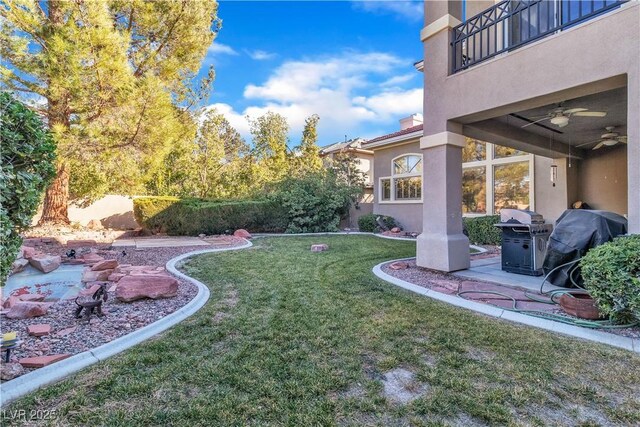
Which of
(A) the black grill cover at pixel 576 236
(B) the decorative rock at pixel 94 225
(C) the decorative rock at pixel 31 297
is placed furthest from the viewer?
(B) the decorative rock at pixel 94 225

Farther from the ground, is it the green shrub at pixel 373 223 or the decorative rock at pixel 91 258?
the green shrub at pixel 373 223

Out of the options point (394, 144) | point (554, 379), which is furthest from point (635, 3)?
point (394, 144)

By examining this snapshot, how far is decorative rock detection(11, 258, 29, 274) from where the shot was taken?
619cm

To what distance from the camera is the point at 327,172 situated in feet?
51.2

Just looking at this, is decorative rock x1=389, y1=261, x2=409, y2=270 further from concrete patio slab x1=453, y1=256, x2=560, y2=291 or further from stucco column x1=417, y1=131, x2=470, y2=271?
concrete patio slab x1=453, y1=256, x2=560, y2=291

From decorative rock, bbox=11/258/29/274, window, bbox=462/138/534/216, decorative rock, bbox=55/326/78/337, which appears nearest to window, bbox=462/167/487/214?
window, bbox=462/138/534/216

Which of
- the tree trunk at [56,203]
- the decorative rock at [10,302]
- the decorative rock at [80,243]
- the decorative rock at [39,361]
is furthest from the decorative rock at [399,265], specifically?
the tree trunk at [56,203]

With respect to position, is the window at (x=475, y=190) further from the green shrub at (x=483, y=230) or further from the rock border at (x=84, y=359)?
the rock border at (x=84, y=359)

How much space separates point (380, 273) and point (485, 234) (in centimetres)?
619

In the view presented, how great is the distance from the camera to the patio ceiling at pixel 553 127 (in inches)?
246

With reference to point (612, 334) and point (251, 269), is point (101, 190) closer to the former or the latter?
point (251, 269)

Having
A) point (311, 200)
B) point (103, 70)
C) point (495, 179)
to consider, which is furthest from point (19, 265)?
point (495, 179)

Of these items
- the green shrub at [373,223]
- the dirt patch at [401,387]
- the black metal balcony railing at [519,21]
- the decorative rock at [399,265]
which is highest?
the black metal balcony railing at [519,21]

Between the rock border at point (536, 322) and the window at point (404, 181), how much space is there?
9.39 meters
